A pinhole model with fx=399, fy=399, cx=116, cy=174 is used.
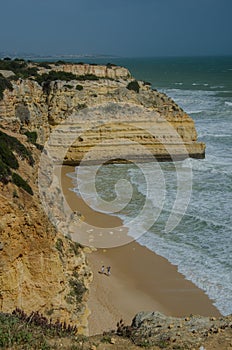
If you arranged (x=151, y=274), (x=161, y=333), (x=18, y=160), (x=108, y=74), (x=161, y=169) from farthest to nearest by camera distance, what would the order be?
(x=108, y=74), (x=161, y=169), (x=151, y=274), (x=18, y=160), (x=161, y=333)

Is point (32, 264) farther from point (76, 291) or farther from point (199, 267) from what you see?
point (199, 267)

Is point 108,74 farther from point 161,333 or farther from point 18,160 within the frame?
point 161,333

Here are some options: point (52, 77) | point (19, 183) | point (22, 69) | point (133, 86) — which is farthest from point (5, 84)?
point (19, 183)

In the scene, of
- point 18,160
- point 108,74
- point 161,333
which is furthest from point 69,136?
point 161,333

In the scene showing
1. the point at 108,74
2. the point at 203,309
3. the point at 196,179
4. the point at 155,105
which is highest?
the point at 108,74

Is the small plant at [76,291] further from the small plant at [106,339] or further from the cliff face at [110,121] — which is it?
the cliff face at [110,121]

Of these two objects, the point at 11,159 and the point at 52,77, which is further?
the point at 52,77
